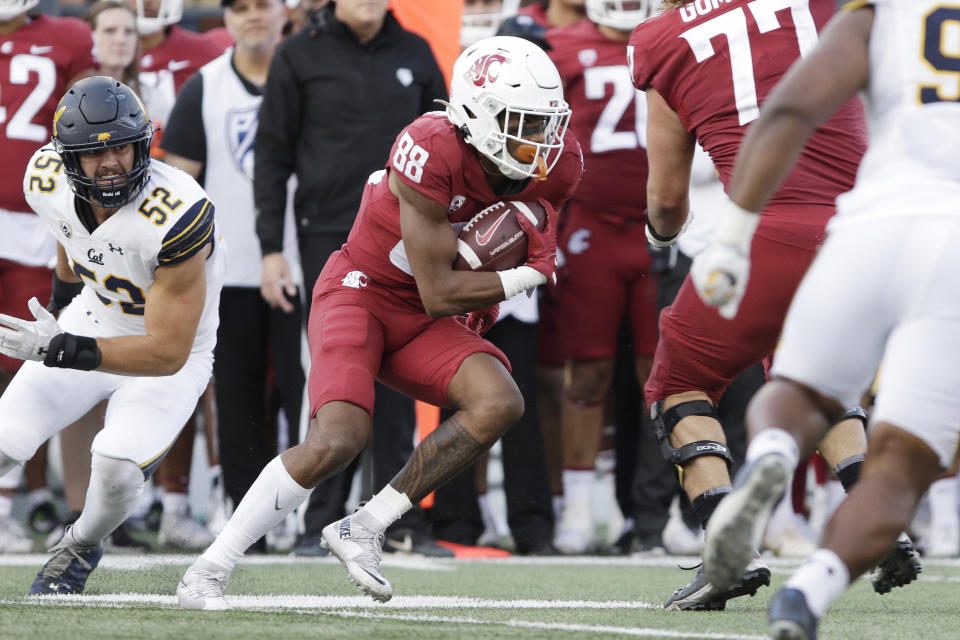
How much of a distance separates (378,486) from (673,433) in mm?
2323

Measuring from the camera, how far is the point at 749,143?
2840 millimetres

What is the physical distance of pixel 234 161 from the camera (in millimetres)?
6523

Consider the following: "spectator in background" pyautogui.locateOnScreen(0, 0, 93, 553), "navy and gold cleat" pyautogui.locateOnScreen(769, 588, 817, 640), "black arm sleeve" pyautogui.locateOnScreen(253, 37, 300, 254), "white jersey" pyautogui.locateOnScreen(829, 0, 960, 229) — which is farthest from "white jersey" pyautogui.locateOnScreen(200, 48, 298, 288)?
"navy and gold cleat" pyautogui.locateOnScreen(769, 588, 817, 640)

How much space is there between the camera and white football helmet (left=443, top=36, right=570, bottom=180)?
13.5 ft

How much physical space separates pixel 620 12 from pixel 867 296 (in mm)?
4245

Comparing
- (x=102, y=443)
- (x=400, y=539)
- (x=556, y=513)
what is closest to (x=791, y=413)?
(x=102, y=443)

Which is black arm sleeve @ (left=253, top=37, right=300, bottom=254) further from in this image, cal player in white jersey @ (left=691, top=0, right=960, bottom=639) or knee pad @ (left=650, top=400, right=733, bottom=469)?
cal player in white jersey @ (left=691, top=0, right=960, bottom=639)

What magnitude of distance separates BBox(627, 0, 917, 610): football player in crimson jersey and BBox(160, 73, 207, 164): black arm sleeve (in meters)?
2.80

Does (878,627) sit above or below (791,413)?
below

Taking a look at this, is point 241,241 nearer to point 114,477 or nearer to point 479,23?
point 114,477

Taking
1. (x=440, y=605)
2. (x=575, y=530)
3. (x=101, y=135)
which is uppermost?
(x=101, y=135)

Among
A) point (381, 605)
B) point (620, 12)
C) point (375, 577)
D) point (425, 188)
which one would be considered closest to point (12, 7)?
point (620, 12)

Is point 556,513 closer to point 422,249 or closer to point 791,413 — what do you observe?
point 422,249

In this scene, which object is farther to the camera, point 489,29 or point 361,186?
point 489,29
